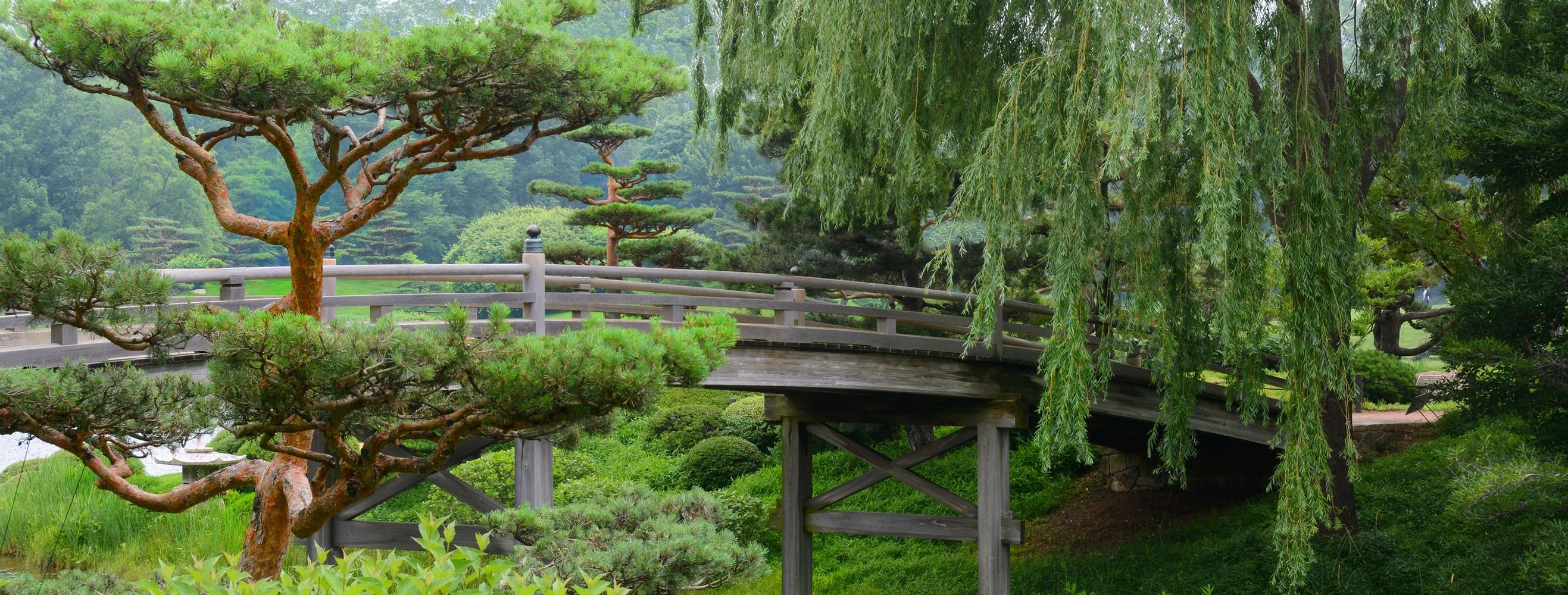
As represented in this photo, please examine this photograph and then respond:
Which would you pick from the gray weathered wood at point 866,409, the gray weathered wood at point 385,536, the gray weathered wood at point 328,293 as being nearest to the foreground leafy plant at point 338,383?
the gray weathered wood at point 328,293

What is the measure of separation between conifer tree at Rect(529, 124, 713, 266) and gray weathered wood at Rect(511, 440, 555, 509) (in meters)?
8.50

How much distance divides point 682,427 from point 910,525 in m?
7.13

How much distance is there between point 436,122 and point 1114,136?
3167 mm

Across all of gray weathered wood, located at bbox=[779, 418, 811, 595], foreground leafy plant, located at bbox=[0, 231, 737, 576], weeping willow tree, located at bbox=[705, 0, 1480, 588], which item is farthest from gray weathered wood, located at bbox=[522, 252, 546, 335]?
gray weathered wood, located at bbox=[779, 418, 811, 595]

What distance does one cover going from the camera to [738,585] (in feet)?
34.1

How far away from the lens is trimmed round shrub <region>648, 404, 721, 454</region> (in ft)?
47.0

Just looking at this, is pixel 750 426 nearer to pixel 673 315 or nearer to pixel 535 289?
pixel 673 315

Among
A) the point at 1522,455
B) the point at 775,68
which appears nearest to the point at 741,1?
the point at 775,68

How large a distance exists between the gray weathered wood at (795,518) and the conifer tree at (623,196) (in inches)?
302

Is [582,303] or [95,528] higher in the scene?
[582,303]

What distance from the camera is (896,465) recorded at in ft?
26.4

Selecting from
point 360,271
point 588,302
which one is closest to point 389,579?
point 360,271

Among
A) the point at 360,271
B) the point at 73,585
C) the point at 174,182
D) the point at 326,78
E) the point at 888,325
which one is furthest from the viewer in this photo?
the point at 174,182

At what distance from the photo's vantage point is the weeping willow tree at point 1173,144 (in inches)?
206
